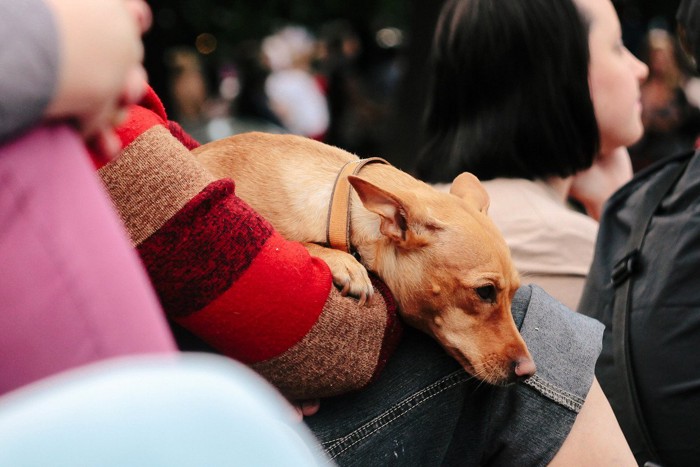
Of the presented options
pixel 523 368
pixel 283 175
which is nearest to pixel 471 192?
pixel 283 175

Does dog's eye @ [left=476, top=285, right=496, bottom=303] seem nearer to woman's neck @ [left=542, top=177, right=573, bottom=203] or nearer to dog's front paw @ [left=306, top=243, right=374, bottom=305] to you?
dog's front paw @ [left=306, top=243, right=374, bottom=305]

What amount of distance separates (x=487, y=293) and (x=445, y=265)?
0.34 feet

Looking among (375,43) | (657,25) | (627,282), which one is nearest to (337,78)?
(375,43)

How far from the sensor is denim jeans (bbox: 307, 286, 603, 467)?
1.67m

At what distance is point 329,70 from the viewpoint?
46.6 ft

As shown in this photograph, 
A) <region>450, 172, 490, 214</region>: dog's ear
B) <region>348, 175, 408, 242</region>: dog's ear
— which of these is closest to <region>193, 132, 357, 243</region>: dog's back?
<region>348, 175, 408, 242</region>: dog's ear

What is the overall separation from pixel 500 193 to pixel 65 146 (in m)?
2.21

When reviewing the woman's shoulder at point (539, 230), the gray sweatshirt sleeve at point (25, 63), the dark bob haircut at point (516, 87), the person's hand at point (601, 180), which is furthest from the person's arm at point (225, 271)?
the person's hand at point (601, 180)

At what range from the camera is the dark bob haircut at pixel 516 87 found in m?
3.01

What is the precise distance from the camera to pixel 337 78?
1353 centimetres

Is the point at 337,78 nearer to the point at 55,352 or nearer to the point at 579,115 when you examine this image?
the point at 579,115

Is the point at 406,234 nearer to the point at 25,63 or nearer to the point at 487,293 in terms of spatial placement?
the point at 487,293

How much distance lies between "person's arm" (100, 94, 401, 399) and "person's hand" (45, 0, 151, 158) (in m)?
0.39

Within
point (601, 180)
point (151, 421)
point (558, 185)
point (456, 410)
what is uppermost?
point (151, 421)
